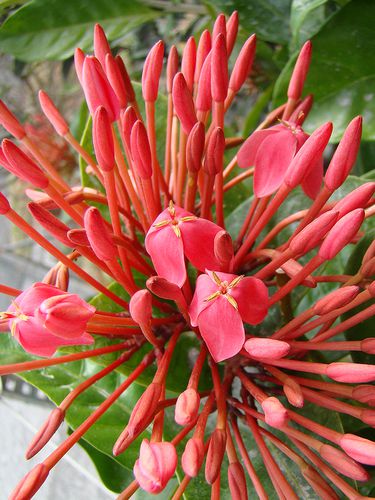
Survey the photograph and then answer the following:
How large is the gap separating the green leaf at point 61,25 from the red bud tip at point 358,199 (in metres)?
0.48

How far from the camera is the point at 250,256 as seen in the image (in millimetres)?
353

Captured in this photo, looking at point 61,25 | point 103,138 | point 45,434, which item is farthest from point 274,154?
point 61,25

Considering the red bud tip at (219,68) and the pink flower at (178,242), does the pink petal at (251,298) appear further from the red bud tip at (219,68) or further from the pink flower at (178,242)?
the red bud tip at (219,68)

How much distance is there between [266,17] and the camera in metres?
0.58

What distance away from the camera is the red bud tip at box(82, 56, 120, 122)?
0.34 m

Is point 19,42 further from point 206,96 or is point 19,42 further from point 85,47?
point 206,96

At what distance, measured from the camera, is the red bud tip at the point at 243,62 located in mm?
373

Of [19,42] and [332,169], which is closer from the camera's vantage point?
[332,169]

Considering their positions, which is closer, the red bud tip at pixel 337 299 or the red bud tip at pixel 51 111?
the red bud tip at pixel 337 299

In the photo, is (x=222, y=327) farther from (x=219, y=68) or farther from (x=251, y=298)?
(x=219, y=68)

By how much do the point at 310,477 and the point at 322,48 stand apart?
36 centimetres

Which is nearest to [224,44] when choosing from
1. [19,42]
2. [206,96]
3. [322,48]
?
[206,96]

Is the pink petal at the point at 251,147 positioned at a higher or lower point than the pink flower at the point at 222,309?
higher

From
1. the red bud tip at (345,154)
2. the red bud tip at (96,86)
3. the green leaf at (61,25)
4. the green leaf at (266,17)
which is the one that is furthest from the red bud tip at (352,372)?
the green leaf at (61,25)
